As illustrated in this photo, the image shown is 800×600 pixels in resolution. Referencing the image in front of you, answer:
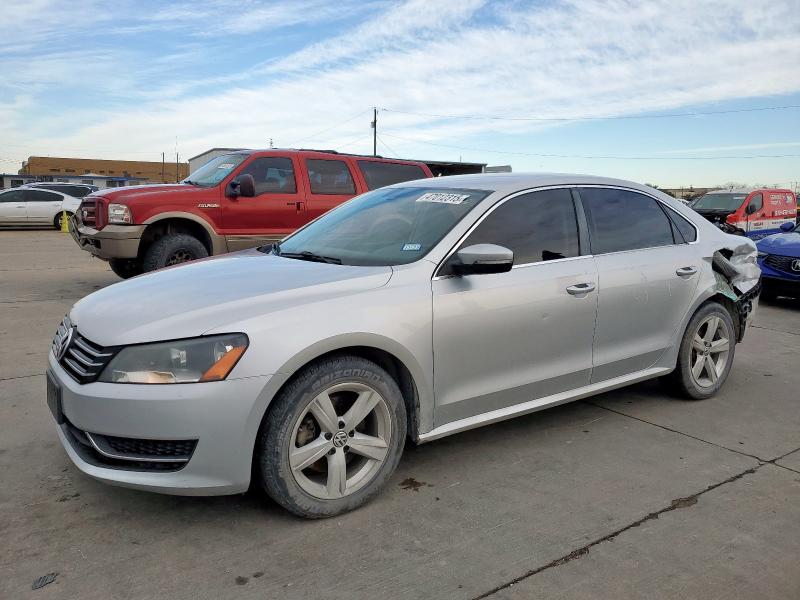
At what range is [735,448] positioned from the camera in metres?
3.84

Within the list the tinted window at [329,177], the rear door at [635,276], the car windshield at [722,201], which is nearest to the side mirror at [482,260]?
the rear door at [635,276]

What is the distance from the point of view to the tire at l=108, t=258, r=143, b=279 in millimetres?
8455

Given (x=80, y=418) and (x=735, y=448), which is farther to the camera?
(x=735, y=448)

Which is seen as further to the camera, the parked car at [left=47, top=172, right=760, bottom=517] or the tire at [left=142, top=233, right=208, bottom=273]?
the tire at [left=142, top=233, right=208, bottom=273]

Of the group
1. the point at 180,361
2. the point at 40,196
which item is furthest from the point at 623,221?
the point at 40,196

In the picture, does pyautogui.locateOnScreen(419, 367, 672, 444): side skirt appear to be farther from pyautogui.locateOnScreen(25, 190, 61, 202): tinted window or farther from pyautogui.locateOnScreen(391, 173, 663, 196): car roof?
pyautogui.locateOnScreen(25, 190, 61, 202): tinted window

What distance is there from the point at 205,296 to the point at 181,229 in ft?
19.2

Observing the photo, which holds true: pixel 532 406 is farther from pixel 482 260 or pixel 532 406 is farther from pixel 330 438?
pixel 330 438

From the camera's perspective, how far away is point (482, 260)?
10.5 feet

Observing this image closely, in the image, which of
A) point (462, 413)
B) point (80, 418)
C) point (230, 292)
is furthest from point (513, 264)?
point (80, 418)

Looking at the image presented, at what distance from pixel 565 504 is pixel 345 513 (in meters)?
1.02

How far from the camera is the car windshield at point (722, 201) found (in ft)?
53.6

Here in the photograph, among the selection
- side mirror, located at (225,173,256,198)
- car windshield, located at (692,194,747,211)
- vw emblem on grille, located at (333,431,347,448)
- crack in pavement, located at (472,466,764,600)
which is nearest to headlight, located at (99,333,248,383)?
vw emblem on grille, located at (333,431,347,448)

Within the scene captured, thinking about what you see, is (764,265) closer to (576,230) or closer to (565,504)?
(576,230)
